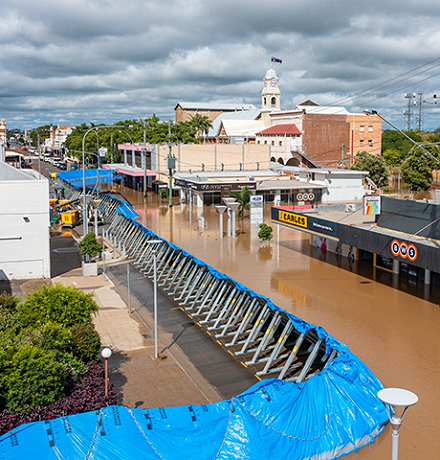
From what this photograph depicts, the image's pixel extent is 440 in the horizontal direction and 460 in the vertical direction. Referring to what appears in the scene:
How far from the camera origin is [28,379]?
11234 millimetres

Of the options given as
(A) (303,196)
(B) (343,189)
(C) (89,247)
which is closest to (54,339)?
(C) (89,247)

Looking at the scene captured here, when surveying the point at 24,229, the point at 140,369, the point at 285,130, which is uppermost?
the point at 285,130

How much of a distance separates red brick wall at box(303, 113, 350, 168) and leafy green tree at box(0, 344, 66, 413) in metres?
77.8

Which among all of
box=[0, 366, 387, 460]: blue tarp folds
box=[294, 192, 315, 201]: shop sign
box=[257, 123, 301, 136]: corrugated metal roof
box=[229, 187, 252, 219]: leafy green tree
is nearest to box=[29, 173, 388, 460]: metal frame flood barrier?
box=[0, 366, 387, 460]: blue tarp folds

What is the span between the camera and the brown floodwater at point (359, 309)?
13266 mm

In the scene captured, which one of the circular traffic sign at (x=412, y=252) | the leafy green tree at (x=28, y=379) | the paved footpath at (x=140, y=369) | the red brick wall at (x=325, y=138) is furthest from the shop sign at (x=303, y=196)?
the red brick wall at (x=325, y=138)

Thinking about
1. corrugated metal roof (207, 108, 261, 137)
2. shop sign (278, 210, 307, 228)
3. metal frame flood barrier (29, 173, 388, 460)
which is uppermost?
corrugated metal roof (207, 108, 261, 137)

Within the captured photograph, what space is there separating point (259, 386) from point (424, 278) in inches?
682

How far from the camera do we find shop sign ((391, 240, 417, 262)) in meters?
22.7

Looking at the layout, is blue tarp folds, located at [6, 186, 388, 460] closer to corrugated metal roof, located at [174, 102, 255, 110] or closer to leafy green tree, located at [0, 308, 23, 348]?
leafy green tree, located at [0, 308, 23, 348]

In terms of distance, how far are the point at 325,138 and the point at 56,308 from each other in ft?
257

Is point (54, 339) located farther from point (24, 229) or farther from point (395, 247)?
point (395, 247)

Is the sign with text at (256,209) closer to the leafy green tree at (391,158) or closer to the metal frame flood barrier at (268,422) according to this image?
the metal frame flood barrier at (268,422)

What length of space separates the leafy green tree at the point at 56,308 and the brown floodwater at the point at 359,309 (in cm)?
876
